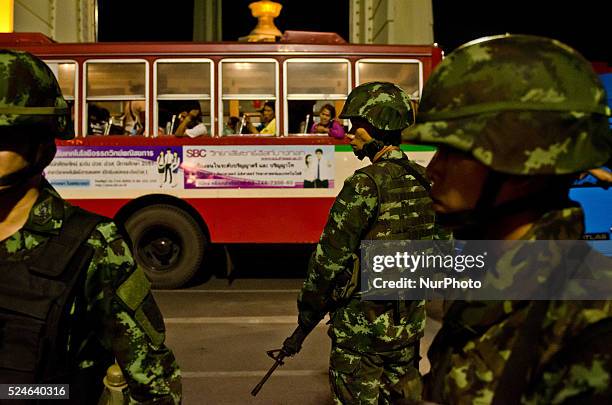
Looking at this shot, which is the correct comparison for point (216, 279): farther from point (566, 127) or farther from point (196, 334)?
point (566, 127)

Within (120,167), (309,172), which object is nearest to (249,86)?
(309,172)

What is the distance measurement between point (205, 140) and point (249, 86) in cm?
94

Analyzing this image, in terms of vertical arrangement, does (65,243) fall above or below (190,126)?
below

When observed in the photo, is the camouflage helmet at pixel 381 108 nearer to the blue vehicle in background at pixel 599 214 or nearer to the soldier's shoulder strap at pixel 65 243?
the soldier's shoulder strap at pixel 65 243

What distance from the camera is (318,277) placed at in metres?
2.76

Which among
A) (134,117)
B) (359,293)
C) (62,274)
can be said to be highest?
(134,117)

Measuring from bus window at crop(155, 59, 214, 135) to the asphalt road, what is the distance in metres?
2.12

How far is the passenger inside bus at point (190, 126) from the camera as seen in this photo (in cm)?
836

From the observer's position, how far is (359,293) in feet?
9.49

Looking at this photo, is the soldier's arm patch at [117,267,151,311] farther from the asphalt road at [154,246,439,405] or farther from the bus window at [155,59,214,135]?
the bus window at [155,59,214,135]

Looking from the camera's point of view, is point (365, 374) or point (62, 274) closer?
point (62, 274)

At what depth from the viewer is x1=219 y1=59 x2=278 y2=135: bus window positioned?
8516 mm

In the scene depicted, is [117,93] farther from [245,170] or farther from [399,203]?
[399,203]

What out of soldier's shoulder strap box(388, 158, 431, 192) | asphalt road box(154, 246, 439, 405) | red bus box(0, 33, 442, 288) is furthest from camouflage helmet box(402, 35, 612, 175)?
red bus box(0, 33, 442, 288)
